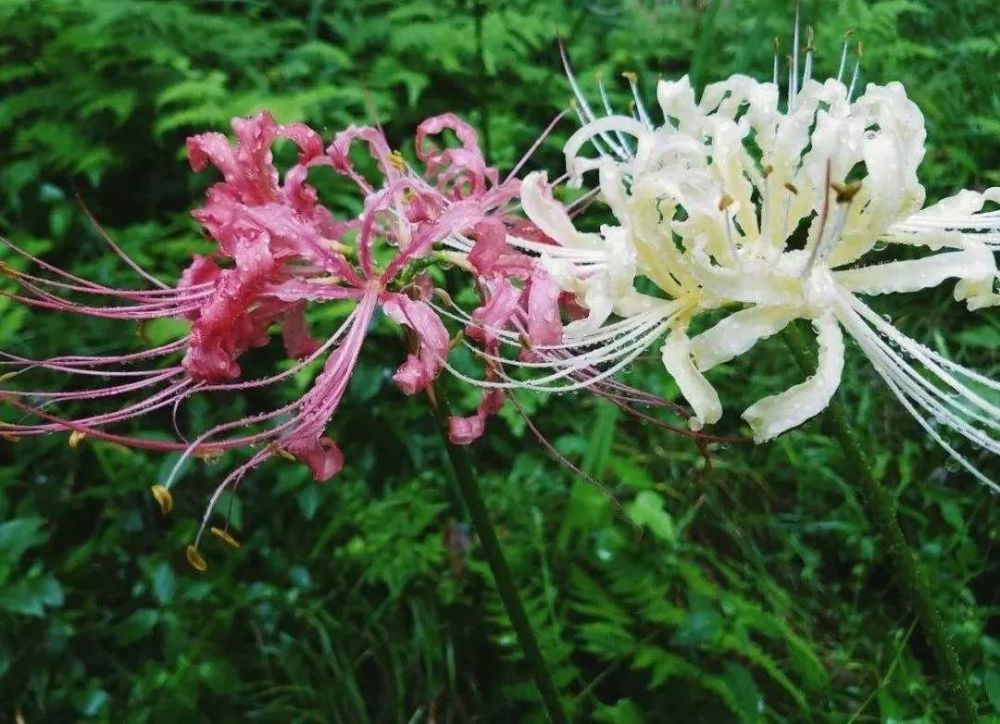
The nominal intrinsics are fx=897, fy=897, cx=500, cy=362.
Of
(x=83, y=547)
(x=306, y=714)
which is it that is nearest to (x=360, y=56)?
(x=83, y=547)

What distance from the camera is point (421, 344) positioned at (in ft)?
2.61

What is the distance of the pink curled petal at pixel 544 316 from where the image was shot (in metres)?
0.78

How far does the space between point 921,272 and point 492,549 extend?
0.46 metres

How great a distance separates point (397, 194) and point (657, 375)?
3.48 feet

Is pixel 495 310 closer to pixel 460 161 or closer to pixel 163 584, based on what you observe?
pixel 460 161

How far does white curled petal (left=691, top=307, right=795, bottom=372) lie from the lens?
682 millimetres

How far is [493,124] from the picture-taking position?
83.4 inches

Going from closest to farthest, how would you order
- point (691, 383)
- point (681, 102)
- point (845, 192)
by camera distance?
point (845, 192)
point (691, 383)
point (681, 102)

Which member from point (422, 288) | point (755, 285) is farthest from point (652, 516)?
point (755, 285)

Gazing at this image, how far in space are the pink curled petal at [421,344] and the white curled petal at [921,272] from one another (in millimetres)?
333

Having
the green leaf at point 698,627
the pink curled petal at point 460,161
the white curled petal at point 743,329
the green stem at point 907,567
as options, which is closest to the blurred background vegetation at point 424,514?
the green leaf at point 698,627

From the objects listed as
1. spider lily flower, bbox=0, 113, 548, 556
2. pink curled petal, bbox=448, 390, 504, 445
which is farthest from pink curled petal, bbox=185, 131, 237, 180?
pink curled petal, bbox=448, 390, 504, 445

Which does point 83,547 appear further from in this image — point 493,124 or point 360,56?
Answer: point 360,56

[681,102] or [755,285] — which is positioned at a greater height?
[681,102]
